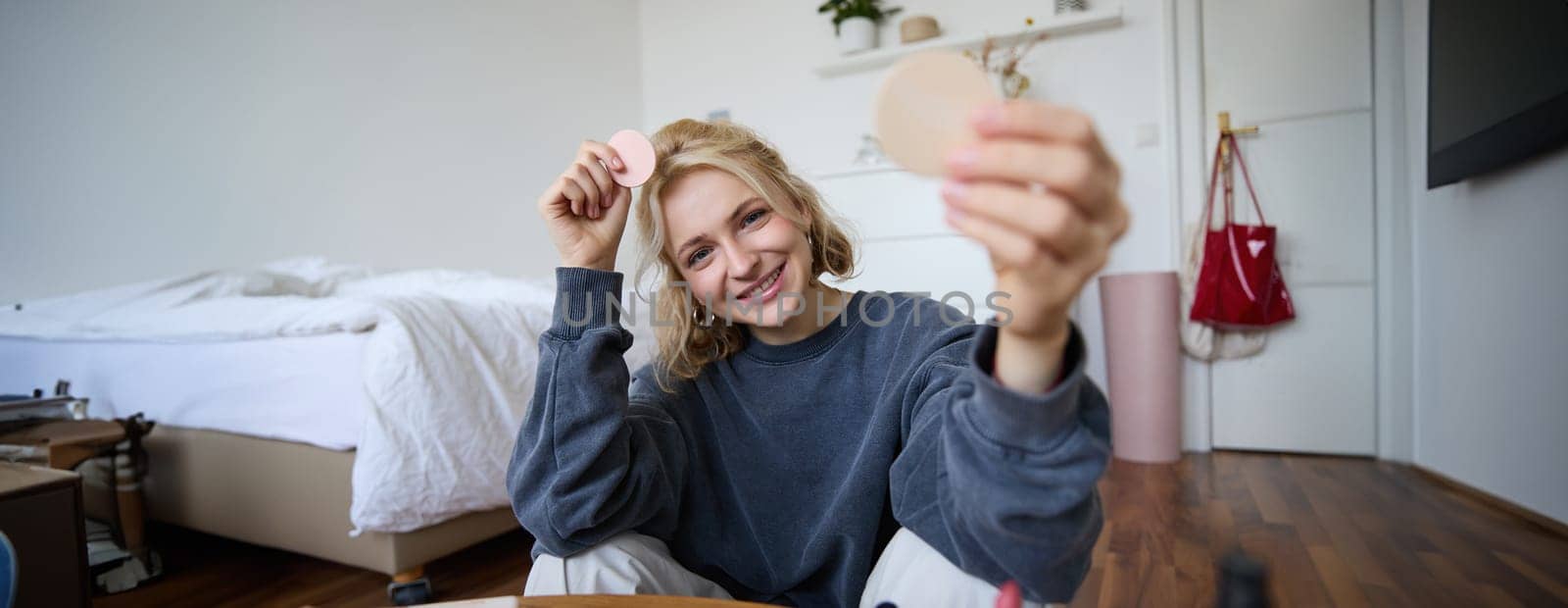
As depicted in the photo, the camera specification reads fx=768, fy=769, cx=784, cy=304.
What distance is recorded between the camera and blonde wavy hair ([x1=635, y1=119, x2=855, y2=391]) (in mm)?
968

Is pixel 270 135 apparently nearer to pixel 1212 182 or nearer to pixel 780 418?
pixel 780 418

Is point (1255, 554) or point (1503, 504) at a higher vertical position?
point (1255, 554)

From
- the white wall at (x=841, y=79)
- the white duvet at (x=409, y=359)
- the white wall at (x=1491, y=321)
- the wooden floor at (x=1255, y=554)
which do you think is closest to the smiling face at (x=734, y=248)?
the white duvet at (x=409, y=359)

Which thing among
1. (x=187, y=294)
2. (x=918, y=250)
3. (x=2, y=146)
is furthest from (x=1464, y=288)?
(x=2, y=146)

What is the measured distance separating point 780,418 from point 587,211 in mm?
341

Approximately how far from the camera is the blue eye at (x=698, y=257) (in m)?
0.97

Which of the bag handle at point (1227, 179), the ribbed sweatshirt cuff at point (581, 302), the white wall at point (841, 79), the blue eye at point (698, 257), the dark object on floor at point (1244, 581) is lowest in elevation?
the dark object on floor at point (1244, 581)

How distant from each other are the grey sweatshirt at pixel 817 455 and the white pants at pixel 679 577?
2cm

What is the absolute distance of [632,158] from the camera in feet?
2.92

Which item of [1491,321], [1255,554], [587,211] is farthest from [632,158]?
[1491,321]

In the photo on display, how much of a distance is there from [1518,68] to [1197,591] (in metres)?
1.34

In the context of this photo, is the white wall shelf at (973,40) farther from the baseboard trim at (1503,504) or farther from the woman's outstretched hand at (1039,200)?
the woman's outstretched hand at (1039,200)

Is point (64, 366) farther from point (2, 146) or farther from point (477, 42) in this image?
point (477, 42)

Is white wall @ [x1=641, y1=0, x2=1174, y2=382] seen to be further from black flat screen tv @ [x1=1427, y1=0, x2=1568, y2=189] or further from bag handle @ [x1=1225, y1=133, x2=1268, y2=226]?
black flat screen tv @ [x1=1427, y1=0, x2=1568, y2=189]
